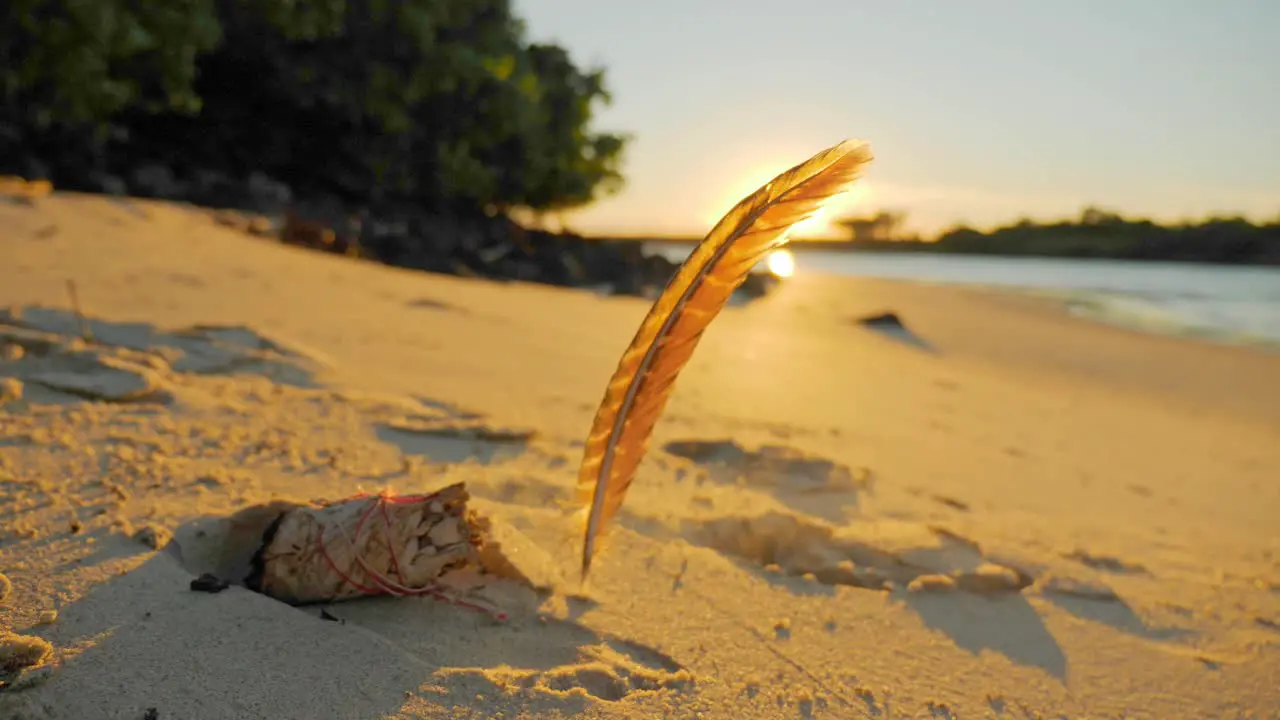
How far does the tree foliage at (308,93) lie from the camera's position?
31.6 feet

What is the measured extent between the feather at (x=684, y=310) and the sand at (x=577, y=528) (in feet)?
0.92

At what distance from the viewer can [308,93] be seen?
571 inches

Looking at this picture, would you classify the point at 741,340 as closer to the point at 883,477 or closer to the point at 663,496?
the point at 883,477

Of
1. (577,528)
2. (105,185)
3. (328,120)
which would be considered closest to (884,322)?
(577,528)

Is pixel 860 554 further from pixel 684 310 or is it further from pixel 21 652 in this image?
pixel 21 652

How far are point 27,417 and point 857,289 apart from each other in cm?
1504

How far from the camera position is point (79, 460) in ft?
7.11

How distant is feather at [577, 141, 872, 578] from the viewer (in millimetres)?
1620

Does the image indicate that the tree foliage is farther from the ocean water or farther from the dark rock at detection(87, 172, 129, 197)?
the ocean water

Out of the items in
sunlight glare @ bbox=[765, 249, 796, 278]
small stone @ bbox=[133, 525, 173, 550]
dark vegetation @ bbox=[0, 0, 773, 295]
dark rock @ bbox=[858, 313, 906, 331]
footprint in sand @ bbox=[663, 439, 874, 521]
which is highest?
dark vegetation @ bbox=[0, 0, 773, 295]

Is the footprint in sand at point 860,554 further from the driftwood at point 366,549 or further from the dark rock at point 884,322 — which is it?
the dark rock at point 884,322

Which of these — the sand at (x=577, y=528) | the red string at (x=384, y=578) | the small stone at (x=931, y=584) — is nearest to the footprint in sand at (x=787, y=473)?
the sand at (x=577, y=528)

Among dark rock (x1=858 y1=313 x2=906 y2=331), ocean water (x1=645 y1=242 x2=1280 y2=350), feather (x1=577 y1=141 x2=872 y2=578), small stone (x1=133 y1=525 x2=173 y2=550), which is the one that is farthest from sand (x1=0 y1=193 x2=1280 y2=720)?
ocean water (x1=645 y1=242 x2=1280 y2=350)

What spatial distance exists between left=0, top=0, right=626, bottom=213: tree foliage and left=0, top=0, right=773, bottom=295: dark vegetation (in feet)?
0.09
